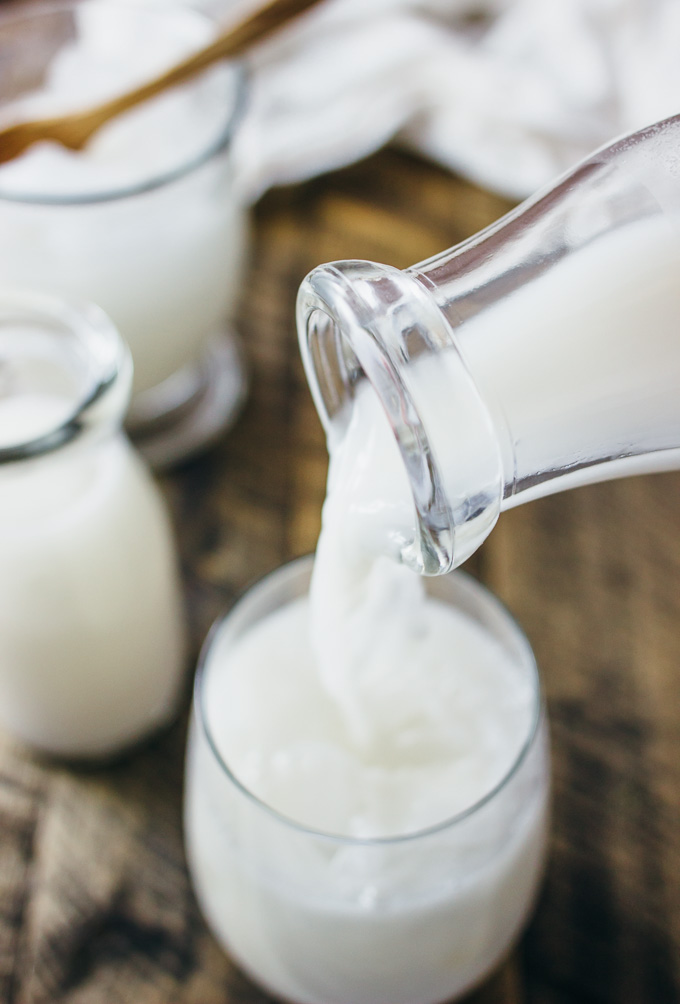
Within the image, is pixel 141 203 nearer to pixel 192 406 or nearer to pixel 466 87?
pixel 192 406

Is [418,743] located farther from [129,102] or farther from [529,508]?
[129,102]

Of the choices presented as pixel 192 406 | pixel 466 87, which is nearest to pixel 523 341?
pixel 192 406

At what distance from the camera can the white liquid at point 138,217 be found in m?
0.67

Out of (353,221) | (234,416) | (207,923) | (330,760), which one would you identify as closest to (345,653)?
(330,760)

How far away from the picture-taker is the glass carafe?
1.13ft

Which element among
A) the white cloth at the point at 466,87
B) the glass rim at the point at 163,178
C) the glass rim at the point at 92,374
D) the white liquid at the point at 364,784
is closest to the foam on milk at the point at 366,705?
the white liquid at the point at 364,784

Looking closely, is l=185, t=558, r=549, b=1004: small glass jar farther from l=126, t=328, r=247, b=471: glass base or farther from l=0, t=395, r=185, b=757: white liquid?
l=126, t=328, r=247, b=471: glass base

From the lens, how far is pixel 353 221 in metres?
0.91

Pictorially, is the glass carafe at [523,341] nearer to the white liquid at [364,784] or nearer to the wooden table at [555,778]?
the white liquid at [364,784]

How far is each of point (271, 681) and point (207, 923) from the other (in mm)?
161

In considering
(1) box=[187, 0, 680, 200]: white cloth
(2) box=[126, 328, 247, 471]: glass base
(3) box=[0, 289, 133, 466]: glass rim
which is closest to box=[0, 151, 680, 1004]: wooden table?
(2) box=[126, 328, 247, 471]: glass base

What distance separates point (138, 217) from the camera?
0.68 metres

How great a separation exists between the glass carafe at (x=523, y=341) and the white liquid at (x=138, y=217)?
34 cm

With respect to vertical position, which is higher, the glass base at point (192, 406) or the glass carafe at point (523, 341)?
the glass carafe at point (523, 341)
